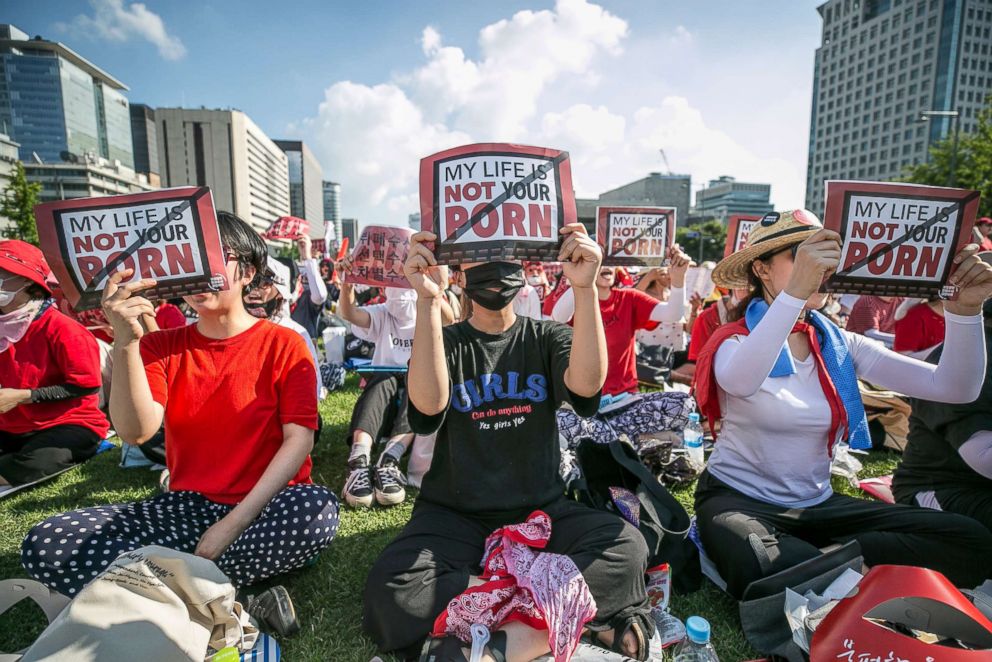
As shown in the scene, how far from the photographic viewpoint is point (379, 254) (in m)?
4.12

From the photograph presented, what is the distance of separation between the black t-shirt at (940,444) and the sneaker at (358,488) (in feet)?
11.5

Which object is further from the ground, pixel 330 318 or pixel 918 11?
pixel 918 11

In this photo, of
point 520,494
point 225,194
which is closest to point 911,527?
point 520,494

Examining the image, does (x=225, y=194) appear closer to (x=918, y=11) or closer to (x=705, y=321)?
(x=705, y=321)

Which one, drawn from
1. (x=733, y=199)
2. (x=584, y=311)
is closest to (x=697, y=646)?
(x=584, y=311)

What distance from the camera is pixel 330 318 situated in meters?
10.8

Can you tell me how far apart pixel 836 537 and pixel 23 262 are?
5266 millimetres

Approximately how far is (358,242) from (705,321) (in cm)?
338

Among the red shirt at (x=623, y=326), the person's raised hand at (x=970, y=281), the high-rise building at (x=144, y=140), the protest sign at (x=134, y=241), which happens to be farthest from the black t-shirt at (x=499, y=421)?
the high-rise building at (x=144, y=140)

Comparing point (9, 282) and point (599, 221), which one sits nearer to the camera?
point (9, 282)

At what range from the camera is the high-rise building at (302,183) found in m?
154

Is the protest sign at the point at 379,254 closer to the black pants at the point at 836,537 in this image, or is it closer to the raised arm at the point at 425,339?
the raised arm at the point at 425,339

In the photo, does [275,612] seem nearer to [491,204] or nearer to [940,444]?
[491,204]

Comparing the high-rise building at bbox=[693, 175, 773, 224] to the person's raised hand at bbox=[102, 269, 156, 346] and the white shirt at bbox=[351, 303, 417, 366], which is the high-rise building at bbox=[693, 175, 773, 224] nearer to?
the white shirt at bbox=[351, 303, 417, 366]
